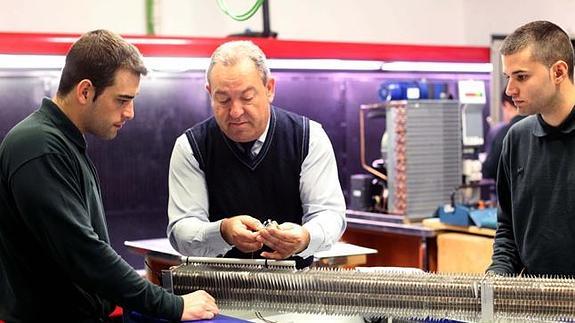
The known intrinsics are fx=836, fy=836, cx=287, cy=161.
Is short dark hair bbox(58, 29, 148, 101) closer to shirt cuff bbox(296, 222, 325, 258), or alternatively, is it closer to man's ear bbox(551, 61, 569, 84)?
shirt cuff bbox(296, 222, 325, 258)

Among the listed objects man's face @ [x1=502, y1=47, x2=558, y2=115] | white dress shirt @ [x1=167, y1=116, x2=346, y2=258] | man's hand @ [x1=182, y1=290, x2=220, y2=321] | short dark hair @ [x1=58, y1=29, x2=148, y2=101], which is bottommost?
man's hand @ [x1=182, y1=290, x2=220, y2=321]

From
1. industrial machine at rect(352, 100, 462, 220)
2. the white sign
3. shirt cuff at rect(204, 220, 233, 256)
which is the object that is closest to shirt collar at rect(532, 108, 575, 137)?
shirt cuff at rect(204, 220, 233, 256)

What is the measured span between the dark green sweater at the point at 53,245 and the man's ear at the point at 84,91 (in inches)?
3.6

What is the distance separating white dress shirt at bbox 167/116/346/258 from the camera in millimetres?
2727

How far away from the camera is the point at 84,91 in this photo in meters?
2.33

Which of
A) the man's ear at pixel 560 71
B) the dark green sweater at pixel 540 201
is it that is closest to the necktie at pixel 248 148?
the dark green sweater at pixel 540 201

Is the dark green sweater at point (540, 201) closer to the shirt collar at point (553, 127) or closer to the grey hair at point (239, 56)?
the shirt collar at point (553, 127)

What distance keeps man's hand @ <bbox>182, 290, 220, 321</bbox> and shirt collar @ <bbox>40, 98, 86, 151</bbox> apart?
1.71 ft

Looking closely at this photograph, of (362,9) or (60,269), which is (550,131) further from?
(362,9)

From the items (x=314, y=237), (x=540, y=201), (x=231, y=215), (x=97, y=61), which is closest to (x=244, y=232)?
(x=314, y=237)

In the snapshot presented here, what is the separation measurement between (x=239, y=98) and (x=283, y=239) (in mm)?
496

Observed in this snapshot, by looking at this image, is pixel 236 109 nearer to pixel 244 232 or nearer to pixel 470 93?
pixel 244 232

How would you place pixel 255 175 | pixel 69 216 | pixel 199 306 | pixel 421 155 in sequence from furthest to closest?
1. pixel 421 155
2. pixel 255 175
3. pixel 199 306
4. pixel 69 216

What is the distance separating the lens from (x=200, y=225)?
2668mm
